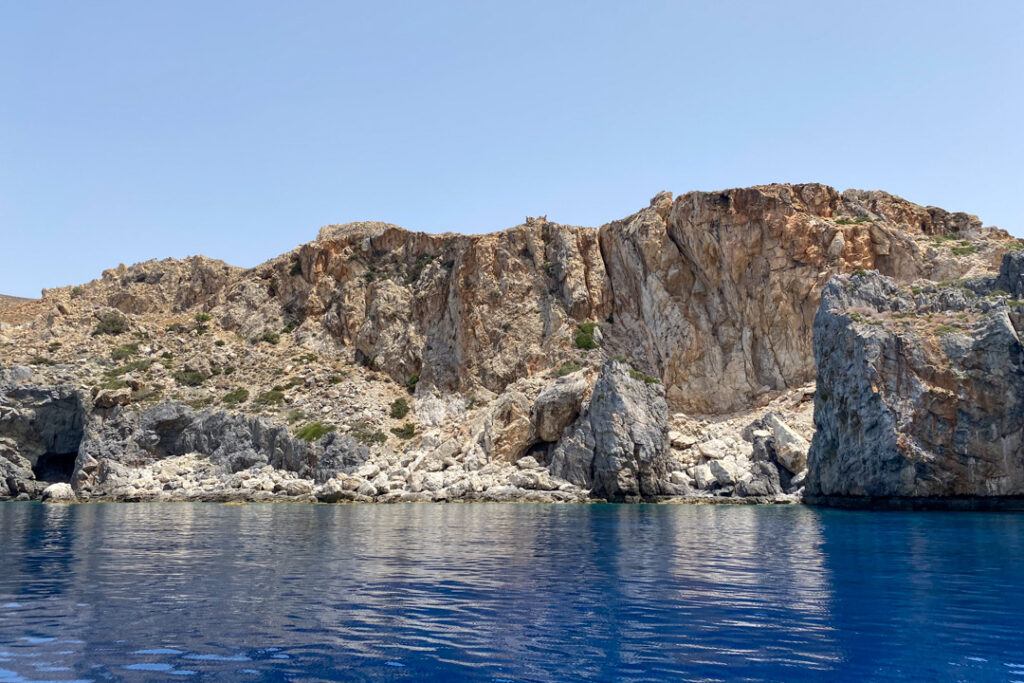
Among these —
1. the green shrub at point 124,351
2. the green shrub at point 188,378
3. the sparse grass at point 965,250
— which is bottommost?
the green shrub at point 188,378

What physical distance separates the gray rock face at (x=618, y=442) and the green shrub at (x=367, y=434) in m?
16.8

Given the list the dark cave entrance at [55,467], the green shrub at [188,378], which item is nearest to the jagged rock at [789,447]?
the green shrub at [188,378]

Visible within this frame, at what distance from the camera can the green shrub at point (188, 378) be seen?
247 ft

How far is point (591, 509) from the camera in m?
46.5

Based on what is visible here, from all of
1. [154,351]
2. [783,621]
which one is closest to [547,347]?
[154,351]

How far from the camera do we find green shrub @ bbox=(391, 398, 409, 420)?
72.8 meters

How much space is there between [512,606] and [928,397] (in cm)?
3806

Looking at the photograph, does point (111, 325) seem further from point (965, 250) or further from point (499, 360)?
point (965, 250)

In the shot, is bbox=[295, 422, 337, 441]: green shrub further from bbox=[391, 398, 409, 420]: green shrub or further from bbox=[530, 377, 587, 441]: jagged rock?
bbox=[530, 377, 587, 441]: jagged rock

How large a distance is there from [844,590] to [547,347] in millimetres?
57071

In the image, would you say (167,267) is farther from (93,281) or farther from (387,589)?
(387,589)

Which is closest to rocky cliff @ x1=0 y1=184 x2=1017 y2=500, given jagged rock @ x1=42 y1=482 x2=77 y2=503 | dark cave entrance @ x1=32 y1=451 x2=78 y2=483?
dark cave entrance @ x1=32 y1=451 x2=78 y2=483

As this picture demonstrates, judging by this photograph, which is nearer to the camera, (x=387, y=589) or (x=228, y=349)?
(x=387, y=589)

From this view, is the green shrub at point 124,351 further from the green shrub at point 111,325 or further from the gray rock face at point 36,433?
the gray rock face at point 36,433
